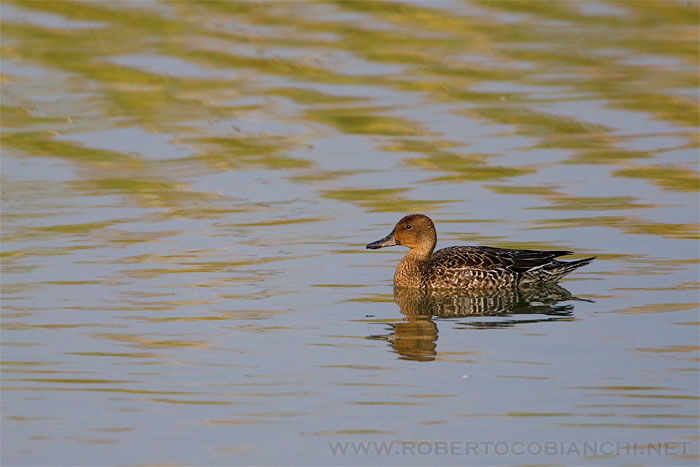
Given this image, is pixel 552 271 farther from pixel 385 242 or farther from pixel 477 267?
pixel 385 242

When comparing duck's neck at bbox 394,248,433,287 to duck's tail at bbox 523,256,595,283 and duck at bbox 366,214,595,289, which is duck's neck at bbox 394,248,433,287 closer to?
duck at bbox 366,214,595,289

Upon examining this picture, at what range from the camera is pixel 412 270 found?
479 inches

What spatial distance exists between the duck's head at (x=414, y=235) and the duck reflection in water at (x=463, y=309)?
52cm

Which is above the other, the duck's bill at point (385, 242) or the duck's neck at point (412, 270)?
the duck's bill at point (385, 242)

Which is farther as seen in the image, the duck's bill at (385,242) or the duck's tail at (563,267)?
the duck's bill at (385,242)

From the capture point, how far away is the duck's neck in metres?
12.1

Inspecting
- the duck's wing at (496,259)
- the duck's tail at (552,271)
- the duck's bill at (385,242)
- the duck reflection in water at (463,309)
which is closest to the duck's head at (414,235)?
the duck's bill at (385,242)

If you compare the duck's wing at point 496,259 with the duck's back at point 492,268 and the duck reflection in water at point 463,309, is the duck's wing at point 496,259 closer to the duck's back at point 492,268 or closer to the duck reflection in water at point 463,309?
the duck's back at point 492,268

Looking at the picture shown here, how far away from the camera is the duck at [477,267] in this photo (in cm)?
1185

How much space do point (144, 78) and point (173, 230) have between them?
7.01 meters

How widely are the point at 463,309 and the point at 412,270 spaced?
0.88m

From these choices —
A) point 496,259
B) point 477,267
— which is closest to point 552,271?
point 496,259

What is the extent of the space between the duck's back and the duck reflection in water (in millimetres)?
85

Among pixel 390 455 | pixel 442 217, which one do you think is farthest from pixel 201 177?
pixel 390 455
